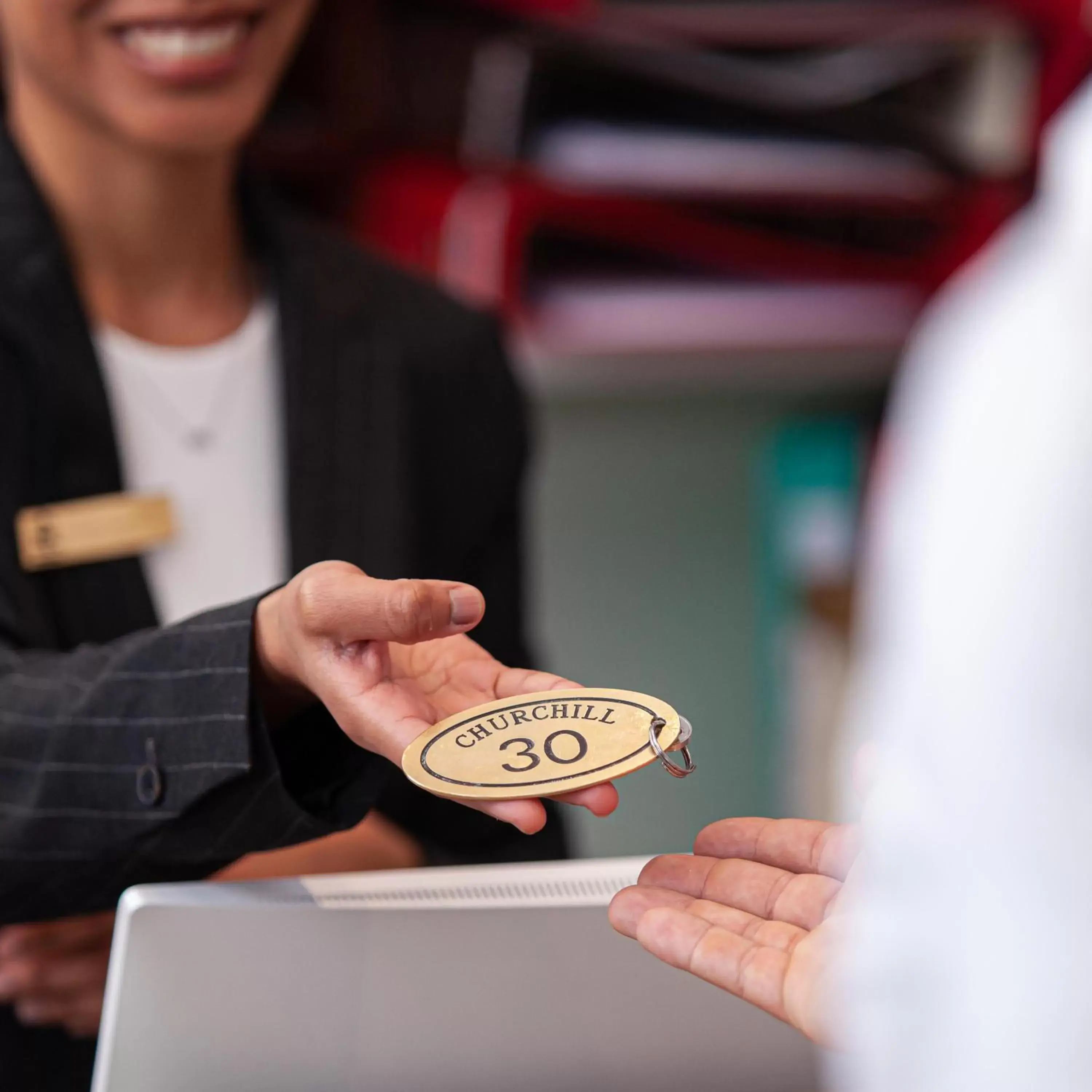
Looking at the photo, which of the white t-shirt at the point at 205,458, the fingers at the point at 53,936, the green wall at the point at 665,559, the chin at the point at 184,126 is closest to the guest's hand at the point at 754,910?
the fingers at the point at 53,936

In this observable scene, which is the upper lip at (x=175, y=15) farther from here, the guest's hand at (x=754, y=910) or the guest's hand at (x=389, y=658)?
the guest's hand at (x=754, y=910)

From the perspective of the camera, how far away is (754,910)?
0.70 metres

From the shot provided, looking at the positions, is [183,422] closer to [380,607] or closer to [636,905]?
[380,607]

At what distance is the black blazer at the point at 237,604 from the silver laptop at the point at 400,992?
0.08m

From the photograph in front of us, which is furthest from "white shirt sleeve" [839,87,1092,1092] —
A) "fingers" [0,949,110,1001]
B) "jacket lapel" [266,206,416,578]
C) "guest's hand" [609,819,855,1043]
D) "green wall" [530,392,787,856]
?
"green wall" [530,392,787,856]

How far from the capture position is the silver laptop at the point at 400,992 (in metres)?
0.73

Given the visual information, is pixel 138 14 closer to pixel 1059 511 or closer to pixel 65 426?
pixel 65 426

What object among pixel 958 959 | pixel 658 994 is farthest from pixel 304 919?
pixel 958 959

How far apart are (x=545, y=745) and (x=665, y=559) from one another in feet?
5.24

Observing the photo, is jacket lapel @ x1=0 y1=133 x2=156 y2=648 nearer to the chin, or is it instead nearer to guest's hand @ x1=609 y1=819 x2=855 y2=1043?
the chin

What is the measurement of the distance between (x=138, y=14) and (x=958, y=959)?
100 centimetres

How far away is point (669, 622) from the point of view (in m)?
2.28

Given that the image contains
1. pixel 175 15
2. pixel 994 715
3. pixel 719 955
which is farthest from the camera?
pixel 175 15

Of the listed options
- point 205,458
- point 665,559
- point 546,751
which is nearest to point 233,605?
point 546,751
